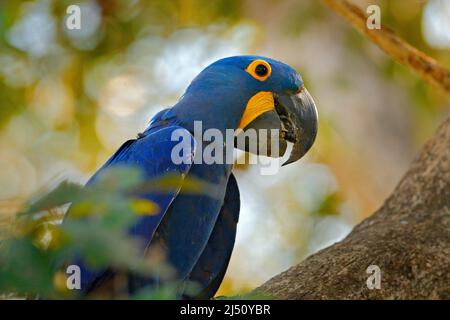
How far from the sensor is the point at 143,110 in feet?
31.7

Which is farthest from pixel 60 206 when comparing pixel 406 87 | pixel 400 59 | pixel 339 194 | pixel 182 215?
pixel 339 194

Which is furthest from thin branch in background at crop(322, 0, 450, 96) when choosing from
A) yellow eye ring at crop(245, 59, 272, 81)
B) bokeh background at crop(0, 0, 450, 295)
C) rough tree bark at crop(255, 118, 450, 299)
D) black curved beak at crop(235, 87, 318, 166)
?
bokeh background at crop(0, 0, 450, 295)

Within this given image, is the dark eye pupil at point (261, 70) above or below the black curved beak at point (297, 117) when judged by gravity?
above

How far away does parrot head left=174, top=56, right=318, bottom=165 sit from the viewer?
12.6 feet

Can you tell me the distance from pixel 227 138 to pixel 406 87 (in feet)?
17.7

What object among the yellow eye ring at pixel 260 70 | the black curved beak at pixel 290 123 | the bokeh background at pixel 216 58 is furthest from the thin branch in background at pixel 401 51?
the bokeh background at pixel 216 58

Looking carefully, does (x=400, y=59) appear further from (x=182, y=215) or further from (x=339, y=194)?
(x=339, y=194)

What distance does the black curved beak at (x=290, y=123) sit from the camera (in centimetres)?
388

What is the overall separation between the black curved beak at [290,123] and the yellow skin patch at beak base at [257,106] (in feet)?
0.07

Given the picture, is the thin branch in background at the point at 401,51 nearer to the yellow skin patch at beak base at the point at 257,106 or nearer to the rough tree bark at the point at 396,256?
the rough tree bark at the point at 396,256

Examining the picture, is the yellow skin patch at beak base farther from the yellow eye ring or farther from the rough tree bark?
the rough tree bark

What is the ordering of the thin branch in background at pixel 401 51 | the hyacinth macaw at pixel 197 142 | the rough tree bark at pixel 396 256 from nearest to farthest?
the rough tree bark at pixel 396 256 < the hyacinth macaw at pixel 197 142 < the thin branch in background at pixel 401 51

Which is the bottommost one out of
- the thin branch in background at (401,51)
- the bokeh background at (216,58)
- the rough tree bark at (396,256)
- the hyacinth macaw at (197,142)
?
the rough tree bark at (396,256)

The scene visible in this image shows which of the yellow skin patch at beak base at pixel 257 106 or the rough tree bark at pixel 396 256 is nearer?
the rough tree bark at pixel 396 256
